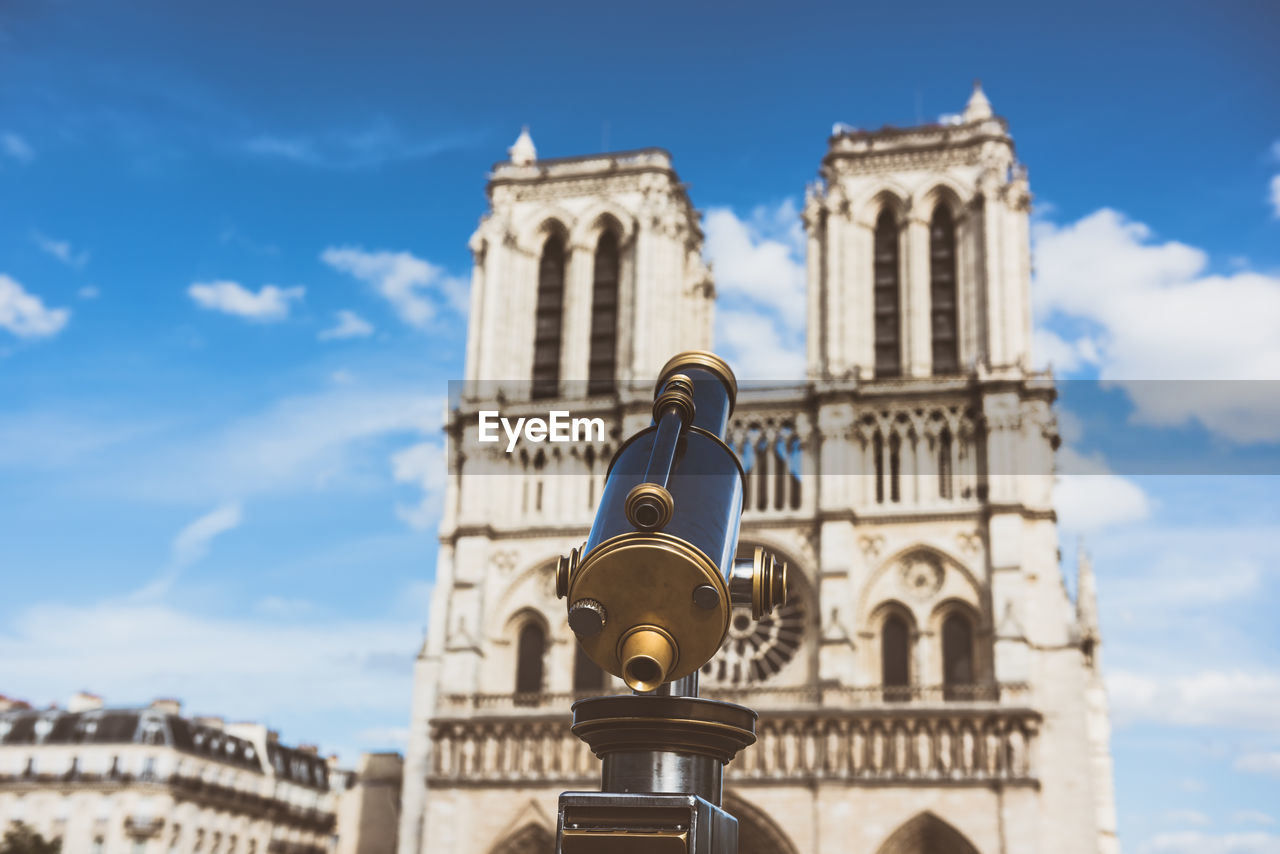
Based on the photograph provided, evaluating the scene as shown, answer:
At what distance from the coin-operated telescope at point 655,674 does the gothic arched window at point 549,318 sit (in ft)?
111

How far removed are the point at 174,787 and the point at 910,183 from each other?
27.5m

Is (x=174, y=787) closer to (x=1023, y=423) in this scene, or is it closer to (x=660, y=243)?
(x=660, y=243)

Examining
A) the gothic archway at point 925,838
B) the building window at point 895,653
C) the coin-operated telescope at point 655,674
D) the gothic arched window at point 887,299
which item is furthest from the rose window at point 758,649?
the coin-operated telescope at point 655,674

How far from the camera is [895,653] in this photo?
3331cm

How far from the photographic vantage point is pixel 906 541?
1320 inches

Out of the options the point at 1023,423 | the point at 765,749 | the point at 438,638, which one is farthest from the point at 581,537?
the point at 1023,423

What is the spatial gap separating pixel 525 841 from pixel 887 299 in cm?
1645

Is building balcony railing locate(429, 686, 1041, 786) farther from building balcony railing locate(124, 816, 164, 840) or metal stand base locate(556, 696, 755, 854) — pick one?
metal stand base locate(556, 696, 755, 854)

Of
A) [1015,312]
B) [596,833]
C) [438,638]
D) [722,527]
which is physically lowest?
[596,833]

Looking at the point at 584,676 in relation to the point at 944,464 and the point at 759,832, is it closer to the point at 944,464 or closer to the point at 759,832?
the point at 759,832

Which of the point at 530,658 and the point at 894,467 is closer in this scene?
the point at 894,467

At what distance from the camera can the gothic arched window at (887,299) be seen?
120 feet

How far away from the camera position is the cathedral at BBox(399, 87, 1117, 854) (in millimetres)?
31062

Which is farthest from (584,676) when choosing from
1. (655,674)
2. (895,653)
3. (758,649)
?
(655,674)
